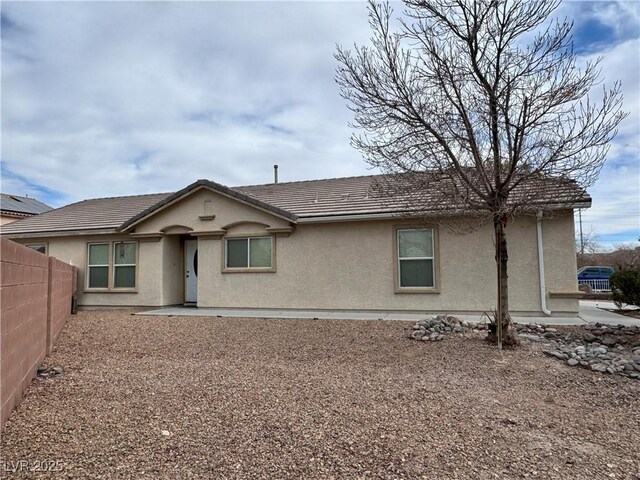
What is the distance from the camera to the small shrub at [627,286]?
11164mm

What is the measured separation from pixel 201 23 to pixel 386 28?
479cm

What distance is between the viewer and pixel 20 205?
31000 millimetres

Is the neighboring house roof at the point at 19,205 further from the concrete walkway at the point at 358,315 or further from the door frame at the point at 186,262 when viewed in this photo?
the concrete walkway at the point at 358,315

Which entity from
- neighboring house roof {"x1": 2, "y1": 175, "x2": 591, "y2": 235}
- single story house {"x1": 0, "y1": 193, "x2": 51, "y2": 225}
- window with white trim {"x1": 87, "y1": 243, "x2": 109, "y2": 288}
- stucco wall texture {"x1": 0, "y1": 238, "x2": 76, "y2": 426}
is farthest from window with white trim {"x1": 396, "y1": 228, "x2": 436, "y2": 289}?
single story house {"x1": 0, "y1": 193, "x2": 51, "y2": 225}

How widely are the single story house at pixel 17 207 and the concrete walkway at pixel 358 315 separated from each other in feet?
70.7

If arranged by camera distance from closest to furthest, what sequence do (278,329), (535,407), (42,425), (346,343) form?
(42,425)
(535,407)
(346,343)
(278,329)

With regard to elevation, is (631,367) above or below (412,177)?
below

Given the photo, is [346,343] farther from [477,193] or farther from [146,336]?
[146,336]

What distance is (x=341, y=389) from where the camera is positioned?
5.10 meters

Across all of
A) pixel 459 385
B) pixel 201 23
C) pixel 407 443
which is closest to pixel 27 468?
pixel 407 443

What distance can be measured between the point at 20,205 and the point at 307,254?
94.3 ft

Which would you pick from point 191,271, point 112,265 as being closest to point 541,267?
point 191,271

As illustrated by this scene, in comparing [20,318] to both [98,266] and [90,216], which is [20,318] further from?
[90,216]

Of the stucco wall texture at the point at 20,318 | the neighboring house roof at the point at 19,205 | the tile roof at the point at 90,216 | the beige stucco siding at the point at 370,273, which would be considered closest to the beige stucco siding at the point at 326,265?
the beige stucco siding at the point at 370,273
